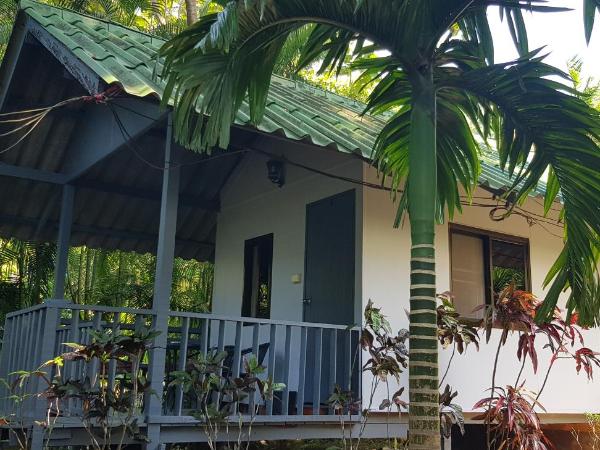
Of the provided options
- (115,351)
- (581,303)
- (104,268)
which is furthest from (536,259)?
(104,268)

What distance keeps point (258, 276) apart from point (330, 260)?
1749mm

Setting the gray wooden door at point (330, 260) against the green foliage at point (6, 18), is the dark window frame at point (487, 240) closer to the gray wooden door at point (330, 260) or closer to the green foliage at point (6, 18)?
the gray wooden door at point (330, 260)

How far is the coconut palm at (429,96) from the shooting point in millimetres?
3623

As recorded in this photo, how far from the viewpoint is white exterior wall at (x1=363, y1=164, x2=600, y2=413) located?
6.91 m

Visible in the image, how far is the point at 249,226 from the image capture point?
8.85 metres

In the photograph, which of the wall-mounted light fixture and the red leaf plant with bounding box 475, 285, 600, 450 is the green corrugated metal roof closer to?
the wall-mounted light fixture

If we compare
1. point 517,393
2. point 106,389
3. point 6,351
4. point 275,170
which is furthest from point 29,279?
point 517,393

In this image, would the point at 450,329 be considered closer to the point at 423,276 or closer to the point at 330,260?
the point at 330,260

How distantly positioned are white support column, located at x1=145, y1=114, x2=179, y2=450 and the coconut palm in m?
1.16

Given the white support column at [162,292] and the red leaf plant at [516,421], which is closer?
the white support column at [162,292]

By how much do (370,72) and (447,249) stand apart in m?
3.38

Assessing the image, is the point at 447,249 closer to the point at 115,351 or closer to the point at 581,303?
the point at 581,303

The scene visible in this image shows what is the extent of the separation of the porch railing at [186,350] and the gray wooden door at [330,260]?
27cm

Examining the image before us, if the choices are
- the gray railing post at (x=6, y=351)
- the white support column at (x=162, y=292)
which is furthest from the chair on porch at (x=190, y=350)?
the white support column at (x=162, y=292)
